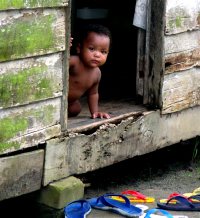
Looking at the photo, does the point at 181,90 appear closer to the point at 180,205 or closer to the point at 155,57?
the point at 155,57

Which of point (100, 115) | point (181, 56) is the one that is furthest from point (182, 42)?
point (100, 115)

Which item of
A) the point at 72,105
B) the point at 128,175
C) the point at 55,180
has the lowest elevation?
the point at 128,175

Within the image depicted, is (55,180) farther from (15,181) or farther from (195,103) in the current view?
(195,103)

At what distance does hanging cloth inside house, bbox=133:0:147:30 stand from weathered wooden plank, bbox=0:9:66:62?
96 cm

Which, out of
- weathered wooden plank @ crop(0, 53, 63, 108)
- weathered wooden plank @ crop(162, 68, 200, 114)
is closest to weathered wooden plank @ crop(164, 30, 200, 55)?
weathered wooden plank @ crop(162, 68, 200, 114)

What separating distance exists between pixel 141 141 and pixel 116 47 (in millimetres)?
1522

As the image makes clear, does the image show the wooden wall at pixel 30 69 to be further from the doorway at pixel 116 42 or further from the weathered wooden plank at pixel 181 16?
the doorway at pixel 116 42

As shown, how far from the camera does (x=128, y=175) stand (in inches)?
207

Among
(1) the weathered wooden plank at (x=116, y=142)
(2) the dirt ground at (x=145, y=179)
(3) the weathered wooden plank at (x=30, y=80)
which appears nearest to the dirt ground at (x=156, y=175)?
(2) the dirt ground at (x=145, y=179)

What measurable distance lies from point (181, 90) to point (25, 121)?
1.56 meters

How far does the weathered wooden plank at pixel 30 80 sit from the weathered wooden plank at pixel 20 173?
1.08ft

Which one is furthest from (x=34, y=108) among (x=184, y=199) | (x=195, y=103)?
(x=195, y=103)

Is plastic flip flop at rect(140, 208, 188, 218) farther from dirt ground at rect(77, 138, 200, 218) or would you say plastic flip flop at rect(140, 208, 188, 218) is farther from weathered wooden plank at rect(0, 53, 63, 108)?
weathered wooden plank at rect(0, 53, 63, 108)

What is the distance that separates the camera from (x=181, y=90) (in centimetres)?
484
